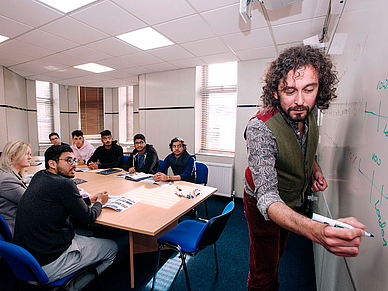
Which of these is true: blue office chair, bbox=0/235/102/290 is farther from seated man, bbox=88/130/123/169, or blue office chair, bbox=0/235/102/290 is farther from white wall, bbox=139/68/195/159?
white wall, bbox=139/68/195/159

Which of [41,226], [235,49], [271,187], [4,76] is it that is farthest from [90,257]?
[4,76]

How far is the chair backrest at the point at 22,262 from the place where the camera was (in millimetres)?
1192

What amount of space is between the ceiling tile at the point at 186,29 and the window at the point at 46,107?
235 inches

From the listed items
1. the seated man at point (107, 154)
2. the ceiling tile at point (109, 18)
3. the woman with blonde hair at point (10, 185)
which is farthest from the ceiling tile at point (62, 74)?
the woman with blonde hair at point (10, 185)

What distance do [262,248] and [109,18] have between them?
2966 millimetres

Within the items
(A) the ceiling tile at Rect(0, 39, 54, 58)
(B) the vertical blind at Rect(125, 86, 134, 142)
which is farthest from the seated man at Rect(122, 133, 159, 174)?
(B) the vertical blind at Rect(125, 86, 134, 142)

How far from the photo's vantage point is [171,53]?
3.79m

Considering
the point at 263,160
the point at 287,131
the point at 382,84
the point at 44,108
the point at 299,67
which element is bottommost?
the point at 263,160

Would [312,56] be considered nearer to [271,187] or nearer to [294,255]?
[271,187]

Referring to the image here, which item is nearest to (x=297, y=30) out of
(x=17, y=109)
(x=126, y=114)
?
(x=126, y=114)

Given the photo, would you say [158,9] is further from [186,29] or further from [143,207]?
[143,207]

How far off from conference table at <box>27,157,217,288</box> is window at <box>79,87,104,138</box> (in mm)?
4827

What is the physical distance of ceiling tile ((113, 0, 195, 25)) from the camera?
7.27 feet

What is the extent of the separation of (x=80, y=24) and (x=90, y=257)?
9.23 feet
